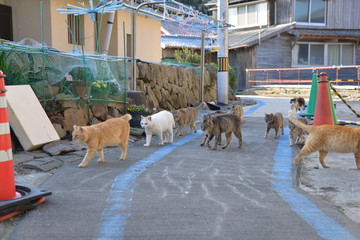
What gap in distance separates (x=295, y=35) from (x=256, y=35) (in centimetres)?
291

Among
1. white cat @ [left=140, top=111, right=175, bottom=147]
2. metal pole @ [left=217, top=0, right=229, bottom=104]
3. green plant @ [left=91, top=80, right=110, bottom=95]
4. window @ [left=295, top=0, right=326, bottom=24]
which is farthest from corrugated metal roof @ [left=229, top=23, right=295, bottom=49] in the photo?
white cat @ [left=140, top=111, right=175, bottom=147]

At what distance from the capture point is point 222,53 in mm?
17484

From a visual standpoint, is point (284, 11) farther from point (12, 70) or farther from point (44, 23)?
point (12, 70)

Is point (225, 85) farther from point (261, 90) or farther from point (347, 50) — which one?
point (347, 50)

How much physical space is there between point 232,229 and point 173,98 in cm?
1176

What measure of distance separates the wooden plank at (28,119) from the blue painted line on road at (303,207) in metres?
4.14

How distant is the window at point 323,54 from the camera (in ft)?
102

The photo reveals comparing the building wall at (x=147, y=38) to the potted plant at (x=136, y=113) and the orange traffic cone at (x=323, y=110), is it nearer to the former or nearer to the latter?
the potted plant at (x=136, y=113)

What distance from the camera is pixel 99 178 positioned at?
18.1 ft

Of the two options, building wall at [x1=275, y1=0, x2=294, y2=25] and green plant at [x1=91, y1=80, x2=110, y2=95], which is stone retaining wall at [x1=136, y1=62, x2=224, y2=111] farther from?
building wall at [x1=275, y1=0, x2=294, y2=25]

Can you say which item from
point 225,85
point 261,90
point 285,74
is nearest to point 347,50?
point 285,74

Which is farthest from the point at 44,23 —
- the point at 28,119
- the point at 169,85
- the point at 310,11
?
the point at 310,11

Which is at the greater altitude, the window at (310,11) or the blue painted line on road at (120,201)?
the window at (310,11)

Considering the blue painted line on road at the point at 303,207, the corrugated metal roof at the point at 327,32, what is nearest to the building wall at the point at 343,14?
the corrugated metal roof at the point at 327,32
